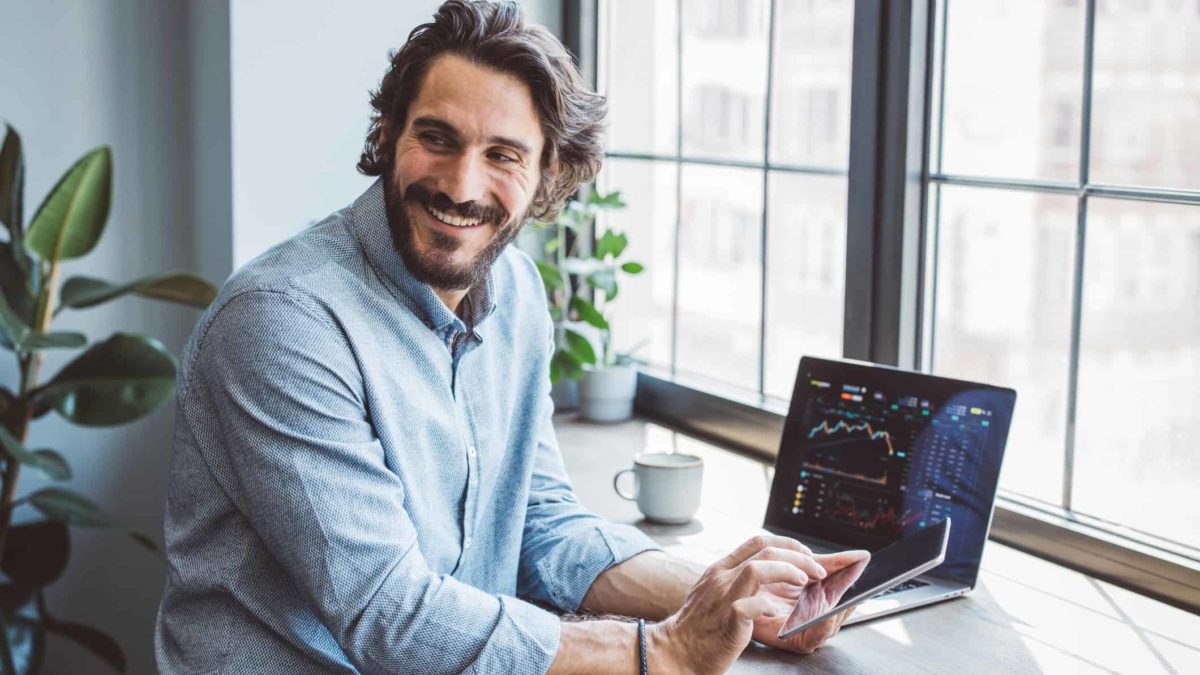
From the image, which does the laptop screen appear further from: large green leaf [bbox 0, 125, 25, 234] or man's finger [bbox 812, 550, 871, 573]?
large green leaf [bbox 0, 125, 25, 234]

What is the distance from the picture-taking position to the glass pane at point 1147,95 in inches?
69.1

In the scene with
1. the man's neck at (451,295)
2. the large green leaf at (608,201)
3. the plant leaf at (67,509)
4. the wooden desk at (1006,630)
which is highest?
the large green leaf at (608,201)

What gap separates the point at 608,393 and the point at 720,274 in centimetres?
36

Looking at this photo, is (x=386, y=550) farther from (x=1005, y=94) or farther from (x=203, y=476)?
(x=1005, y=94)

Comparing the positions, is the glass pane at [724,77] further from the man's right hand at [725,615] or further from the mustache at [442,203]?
the man's right hand at [725,615]

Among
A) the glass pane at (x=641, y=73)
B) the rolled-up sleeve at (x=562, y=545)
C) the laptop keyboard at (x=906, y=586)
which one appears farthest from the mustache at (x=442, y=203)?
the glass pane at (x=641, y=73)

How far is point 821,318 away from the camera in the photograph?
250cm

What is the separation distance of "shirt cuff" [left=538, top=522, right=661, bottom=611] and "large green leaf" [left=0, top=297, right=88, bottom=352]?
1.22 m

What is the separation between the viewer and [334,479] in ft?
4.56

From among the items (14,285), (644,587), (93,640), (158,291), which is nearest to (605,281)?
(158,291)

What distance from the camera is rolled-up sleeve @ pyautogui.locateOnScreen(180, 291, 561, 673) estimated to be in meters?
1.37

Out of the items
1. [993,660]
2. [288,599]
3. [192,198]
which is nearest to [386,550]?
[288,599]

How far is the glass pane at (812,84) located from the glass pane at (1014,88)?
22 centimetres

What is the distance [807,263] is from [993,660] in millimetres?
1093
